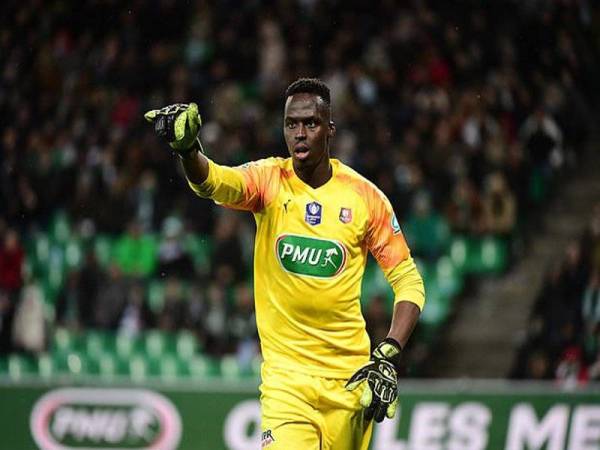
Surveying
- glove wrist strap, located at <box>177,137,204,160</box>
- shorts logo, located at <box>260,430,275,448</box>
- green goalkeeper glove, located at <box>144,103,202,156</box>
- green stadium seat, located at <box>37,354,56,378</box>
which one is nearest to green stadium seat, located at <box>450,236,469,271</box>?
green stadium seat, located at <box>37,354,56,378</box>

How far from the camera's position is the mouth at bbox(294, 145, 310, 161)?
21.0 feet

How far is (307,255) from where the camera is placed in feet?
21.4

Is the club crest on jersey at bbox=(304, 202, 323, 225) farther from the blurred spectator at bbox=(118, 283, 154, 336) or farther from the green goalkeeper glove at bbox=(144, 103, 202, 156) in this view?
the blurred spectator at bbox=(118, 283, 154, 336)

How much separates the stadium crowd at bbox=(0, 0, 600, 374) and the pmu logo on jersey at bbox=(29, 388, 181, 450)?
2859 millimetres

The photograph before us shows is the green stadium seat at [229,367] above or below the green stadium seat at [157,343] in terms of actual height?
below

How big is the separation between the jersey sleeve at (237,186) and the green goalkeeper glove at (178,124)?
26 cm

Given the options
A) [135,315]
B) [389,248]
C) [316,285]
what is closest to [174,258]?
[135,315]

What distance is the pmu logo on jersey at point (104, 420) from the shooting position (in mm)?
11461

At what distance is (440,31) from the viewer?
17297 mm

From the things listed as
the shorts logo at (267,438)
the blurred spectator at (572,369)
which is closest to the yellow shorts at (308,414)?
the shorts logo at (267,438)

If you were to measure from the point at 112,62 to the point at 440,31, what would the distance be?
465 centimetres

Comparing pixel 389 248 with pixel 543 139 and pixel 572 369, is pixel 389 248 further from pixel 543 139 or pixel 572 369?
pixel 543 139

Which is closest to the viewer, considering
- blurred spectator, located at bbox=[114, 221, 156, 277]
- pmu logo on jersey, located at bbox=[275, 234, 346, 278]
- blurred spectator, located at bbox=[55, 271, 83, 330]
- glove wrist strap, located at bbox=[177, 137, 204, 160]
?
glove wrist strap, located at bbox=[177, 137, 204, 160]

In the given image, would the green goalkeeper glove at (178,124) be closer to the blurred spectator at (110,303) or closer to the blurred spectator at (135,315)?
the blurred spectator at (135,315)
